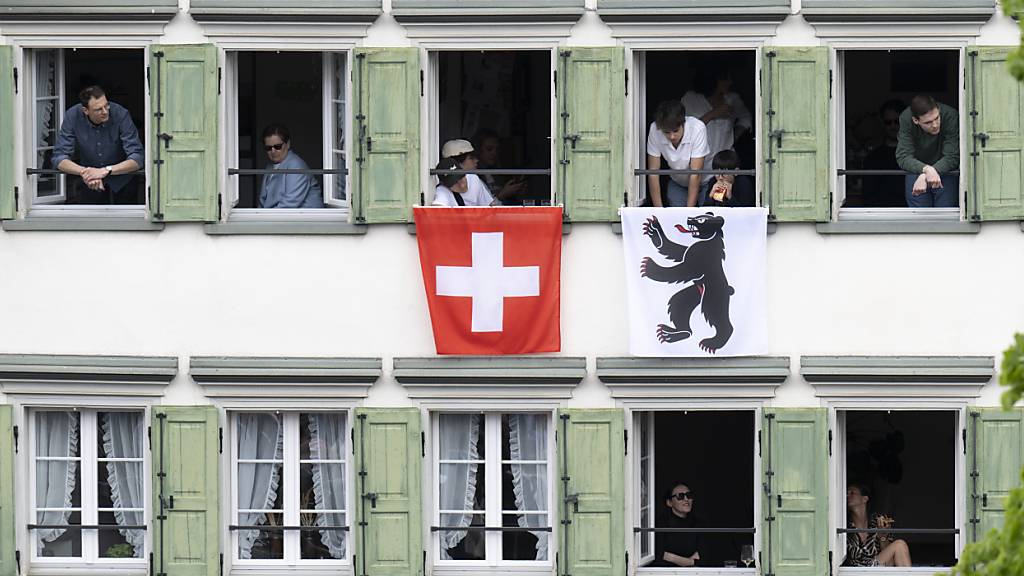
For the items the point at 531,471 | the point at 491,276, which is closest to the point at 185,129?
the point at 491,276

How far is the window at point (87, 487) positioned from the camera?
20.0 m

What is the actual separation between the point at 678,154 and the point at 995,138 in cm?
259

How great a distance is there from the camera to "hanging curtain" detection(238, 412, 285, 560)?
19844mm

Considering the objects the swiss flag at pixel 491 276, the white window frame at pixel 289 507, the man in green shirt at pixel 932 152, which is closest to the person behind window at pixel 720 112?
the man in green shirt at pixel 932 152

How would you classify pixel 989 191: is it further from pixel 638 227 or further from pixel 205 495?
pixel 205 495

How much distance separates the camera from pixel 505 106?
21031 millimetres

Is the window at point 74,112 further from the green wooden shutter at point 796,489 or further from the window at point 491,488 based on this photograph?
the green wooden shutter at point 796,489

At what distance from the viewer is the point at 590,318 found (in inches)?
760

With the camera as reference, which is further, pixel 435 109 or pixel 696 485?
pixel 696 485

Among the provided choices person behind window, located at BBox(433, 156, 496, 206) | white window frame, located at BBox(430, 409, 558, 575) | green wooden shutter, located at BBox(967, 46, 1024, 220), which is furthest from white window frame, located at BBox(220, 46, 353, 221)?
green wooden shutter, located at BBox(967, 46, 1024, 220)

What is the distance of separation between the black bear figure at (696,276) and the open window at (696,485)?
0.98 m

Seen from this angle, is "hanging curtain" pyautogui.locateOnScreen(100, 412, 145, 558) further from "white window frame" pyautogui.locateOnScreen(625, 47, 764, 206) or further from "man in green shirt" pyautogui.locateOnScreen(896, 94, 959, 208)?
"man in green shirt" pyautogui.locateOnScreen(896, 94, 959, 208)

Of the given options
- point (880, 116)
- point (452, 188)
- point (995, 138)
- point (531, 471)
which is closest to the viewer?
point (995, 138)

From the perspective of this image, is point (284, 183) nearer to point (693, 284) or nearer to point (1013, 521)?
point (693, 284)
